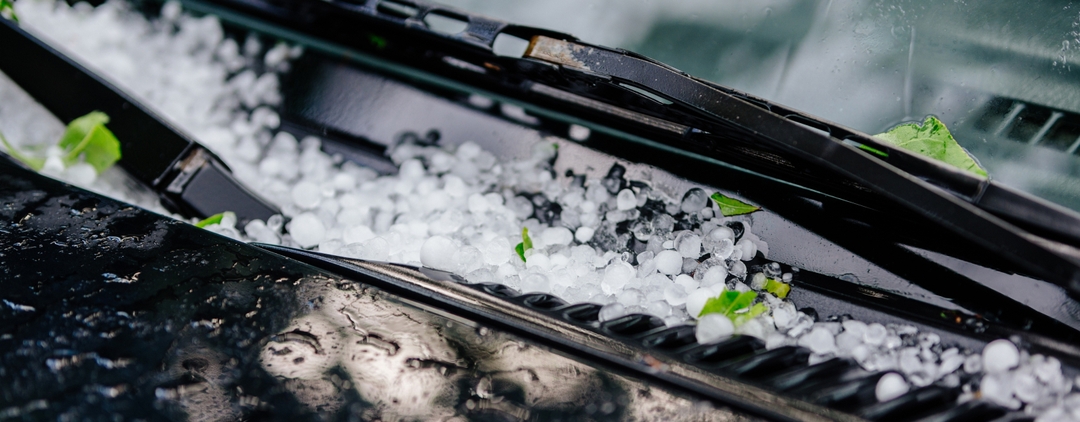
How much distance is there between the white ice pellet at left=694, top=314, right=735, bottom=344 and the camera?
2.32 feet

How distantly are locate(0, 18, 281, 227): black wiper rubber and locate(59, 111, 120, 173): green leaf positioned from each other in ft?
0.05

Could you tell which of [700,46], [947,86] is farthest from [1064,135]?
[700,46]

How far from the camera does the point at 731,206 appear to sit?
3.10 feet

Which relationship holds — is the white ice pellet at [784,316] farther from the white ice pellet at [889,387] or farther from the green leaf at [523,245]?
the green leaf at [523,245]

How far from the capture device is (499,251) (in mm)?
945

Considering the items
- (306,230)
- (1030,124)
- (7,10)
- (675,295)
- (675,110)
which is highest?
(1030,124)

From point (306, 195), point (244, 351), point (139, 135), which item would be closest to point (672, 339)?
point (244, 351)

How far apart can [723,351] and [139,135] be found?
3.71ft

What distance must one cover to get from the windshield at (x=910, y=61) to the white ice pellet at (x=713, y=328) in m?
0.52

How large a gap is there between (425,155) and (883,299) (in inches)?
33.4

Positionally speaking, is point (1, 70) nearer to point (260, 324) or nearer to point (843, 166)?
point (260, 324)

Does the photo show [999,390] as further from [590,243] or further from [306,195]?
[306,195]

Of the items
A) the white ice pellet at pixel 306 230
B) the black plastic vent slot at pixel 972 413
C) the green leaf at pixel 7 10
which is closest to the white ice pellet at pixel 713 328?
the black plastic vent slot at pixel 972 413

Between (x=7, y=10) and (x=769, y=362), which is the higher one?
(x=7, y=10)
